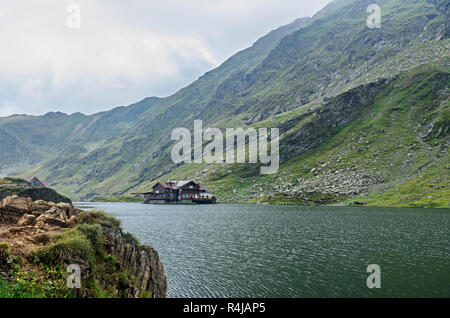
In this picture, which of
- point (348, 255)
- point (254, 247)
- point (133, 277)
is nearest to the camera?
point (133, 277)

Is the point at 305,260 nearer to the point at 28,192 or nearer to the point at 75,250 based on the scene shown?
the point at 75,250

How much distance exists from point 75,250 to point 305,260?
103 feet

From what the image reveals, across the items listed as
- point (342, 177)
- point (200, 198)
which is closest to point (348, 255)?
point (342, 177)

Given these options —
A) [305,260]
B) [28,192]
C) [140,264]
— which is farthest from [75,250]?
[28,192]

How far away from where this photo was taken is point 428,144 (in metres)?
162

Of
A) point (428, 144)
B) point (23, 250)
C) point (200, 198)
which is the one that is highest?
point (428, 144)

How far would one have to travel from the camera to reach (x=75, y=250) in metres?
21.8

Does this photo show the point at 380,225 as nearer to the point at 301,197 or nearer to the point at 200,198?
the point at 301,197

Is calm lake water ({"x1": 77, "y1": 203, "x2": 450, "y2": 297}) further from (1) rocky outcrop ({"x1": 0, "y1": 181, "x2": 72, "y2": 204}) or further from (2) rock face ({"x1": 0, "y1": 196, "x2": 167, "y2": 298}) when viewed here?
(1) rocky outcrop ({"x1": 0, "y1": 181, "x2": 72, "y2": 204})

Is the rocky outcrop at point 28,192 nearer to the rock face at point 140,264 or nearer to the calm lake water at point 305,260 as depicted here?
the calm lake water at point 305,260

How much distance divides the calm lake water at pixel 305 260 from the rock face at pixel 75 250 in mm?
3771

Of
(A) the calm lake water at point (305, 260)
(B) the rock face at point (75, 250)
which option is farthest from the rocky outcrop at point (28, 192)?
(B) the rock face at point (75, 250)

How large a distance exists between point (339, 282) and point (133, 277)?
906 inches
